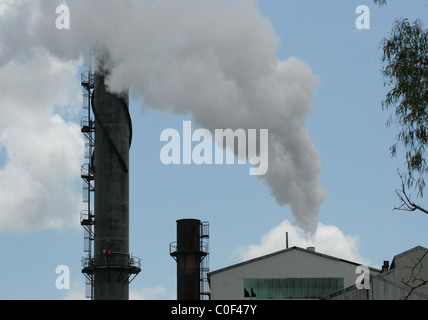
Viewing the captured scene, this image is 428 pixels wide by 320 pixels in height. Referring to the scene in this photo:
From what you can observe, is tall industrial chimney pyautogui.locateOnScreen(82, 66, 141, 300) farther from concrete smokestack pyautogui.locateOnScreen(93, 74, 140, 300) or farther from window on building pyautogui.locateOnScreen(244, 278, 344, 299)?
window on building pyautogui.locateOnScreen(244, 278, 344, 299)

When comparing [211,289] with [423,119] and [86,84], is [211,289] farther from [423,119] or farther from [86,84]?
[423,119]

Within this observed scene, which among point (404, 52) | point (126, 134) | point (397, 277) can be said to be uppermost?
point (126, 134)

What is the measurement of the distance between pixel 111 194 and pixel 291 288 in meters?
13.2

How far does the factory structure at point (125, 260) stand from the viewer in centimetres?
5059

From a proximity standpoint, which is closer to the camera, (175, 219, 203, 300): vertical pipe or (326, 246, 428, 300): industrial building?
(326, 246, 428, 300): industrial building

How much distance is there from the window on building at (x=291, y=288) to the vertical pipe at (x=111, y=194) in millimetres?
8420

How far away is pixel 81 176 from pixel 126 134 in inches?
164

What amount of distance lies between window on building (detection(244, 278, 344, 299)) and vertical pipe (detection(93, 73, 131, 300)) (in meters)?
8.42

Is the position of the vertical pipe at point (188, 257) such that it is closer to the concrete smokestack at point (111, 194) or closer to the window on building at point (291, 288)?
the concrete smokestack at point (111, 194)

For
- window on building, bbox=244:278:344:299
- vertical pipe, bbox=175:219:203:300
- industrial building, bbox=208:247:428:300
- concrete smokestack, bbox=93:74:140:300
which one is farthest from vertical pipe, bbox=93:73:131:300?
window on building, bbox=244:278:344:299

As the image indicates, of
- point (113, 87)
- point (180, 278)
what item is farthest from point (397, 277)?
point (113, 87)

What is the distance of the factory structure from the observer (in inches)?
1992

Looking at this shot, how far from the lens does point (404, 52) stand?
2564 centimetres

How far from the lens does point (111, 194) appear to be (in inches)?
2028
